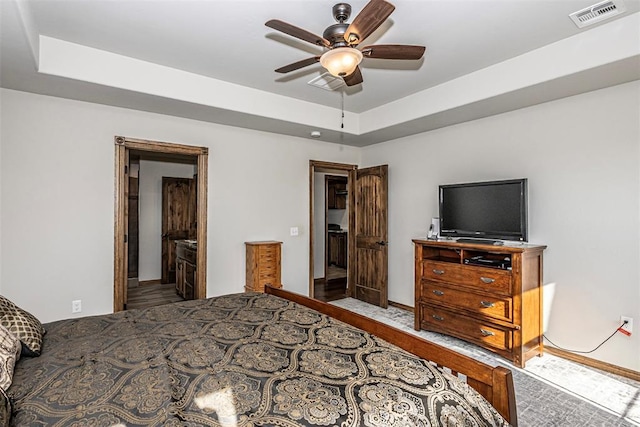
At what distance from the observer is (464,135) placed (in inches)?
161

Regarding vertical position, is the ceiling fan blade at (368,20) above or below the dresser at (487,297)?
above

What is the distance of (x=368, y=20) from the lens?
1.80 m

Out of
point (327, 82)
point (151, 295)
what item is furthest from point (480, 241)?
point (151, 295)

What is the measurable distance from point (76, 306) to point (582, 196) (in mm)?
5031

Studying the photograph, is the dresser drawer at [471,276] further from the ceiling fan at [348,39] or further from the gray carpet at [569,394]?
the ceiling fan at [348,39]

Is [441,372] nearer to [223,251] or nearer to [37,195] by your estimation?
[223,251]

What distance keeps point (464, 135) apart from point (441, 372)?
340 cm

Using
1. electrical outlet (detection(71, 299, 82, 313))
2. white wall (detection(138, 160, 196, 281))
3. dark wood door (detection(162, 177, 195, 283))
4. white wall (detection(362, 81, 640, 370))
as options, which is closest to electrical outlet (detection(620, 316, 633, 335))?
white wall (detection(362, 81, 640, 370))

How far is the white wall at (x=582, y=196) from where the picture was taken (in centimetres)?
283

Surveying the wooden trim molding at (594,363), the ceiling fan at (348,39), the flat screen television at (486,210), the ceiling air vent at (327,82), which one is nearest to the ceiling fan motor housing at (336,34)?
the ceiling fan at (348,39)

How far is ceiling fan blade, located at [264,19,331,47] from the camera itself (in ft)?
6.05

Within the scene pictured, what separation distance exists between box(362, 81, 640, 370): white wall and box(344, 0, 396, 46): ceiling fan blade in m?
2.45

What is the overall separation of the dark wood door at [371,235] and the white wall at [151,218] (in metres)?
3.98

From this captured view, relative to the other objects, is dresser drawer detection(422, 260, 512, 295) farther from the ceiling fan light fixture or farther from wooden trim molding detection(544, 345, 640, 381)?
the ceiling fan light fixture
